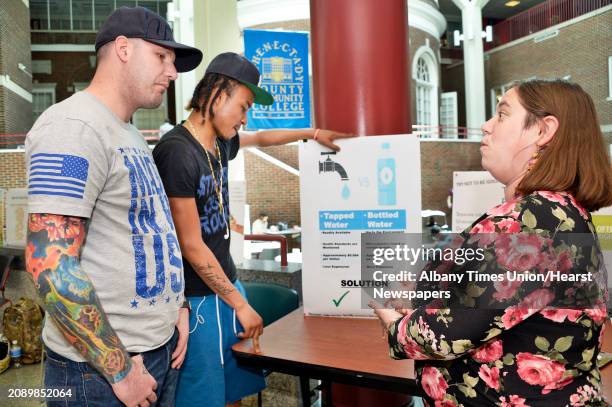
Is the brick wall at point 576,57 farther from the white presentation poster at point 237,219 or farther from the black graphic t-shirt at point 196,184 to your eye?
the black graphic t-shirt at point 196,184

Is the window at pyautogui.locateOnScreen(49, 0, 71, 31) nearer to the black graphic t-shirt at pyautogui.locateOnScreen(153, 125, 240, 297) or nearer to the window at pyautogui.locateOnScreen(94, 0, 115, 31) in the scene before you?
the window at pyautogui.locateOnScreen(94, 0, 115, 31)

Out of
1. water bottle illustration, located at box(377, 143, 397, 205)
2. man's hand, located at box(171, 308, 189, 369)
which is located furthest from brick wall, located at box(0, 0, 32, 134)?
man's hand, located at box(171, 308, 189, 369)

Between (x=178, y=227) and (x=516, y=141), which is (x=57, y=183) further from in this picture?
(x=516, y=141)

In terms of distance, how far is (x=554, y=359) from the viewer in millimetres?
1055

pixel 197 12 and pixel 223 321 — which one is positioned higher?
pixel 197 12

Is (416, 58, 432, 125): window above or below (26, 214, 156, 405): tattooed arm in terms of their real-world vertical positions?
above

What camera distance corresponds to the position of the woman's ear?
1.12 metres

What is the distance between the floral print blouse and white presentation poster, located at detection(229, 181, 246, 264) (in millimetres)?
1997

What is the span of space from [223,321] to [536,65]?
18.4 m

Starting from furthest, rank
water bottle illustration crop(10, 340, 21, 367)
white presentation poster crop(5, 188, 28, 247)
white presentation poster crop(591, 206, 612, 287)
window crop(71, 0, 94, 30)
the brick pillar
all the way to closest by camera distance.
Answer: window crop(71, 0, 94, 30)
white presentation poster crop(5, 188, 28, 247)
water bottle illustration crop(10, 340, 21, 367)
the brick pillar
white presentation poster crop(591, 206, 612, 287)

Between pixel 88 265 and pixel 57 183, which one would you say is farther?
pixel 88 265

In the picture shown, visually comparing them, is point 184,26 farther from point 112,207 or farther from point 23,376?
point 112,207

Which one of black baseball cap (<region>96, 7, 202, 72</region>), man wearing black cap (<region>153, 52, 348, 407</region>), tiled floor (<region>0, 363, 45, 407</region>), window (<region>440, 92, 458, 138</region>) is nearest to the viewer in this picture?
black baseball cap (<region>96, 7, 202, 72</region>)

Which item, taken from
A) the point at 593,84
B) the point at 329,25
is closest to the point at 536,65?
the point at 593,84
